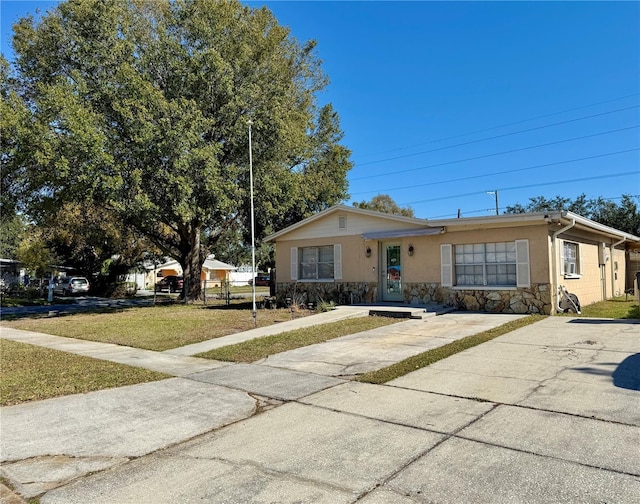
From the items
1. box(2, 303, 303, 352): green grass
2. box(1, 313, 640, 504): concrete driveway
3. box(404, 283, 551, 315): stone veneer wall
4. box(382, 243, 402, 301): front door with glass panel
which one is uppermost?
box(382, 243, 402, 301): front door with glass panel

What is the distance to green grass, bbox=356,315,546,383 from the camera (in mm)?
6351

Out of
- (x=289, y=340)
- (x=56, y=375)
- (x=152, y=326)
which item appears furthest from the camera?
(x=152, y=326)

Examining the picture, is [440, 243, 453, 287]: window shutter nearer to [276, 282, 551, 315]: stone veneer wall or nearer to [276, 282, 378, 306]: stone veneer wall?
[276, 282, 551, 315]: stone veneer wall

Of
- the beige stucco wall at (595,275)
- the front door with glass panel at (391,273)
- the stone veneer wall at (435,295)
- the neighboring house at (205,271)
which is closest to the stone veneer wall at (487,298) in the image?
the stone veneer wall at (435,295)

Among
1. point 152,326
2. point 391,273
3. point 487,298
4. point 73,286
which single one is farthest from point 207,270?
point 487,298

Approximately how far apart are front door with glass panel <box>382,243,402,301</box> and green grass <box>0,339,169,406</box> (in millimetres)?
9921

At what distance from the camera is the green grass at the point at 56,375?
6.03m

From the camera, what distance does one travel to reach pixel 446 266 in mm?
14250

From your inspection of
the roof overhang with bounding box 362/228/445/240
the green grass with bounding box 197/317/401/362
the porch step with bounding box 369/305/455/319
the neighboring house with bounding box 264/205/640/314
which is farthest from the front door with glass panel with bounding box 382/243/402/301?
the green grass with bounding box 197/317/401/362

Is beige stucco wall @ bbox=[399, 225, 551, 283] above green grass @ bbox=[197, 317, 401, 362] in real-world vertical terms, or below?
above

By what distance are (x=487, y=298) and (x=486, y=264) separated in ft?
3.35

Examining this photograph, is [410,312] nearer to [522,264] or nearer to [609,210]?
[522,264]

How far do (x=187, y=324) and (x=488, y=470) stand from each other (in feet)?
35.7

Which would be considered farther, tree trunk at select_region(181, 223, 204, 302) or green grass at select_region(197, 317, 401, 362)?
tree trunk at select_region(181, 223, 204, 302)
